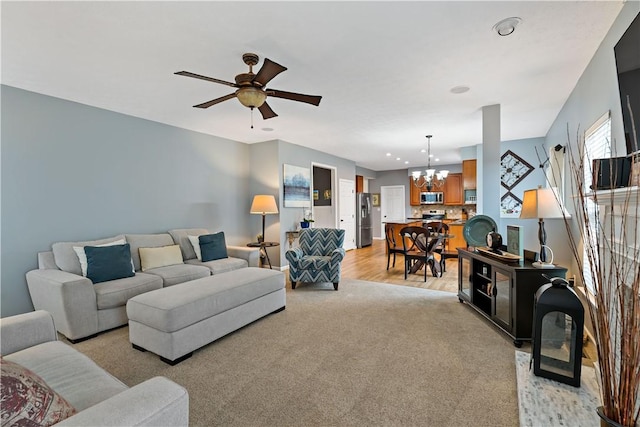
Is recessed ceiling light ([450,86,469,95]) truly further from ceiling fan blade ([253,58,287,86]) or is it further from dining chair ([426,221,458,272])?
dining chair ([426,221,458,272])

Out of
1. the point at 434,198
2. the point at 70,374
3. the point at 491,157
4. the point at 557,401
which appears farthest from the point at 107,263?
the point at 434,198

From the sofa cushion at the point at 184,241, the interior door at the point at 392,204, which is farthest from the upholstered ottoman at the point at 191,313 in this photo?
the interior door at the point at 392,204

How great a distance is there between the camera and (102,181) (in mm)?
3926

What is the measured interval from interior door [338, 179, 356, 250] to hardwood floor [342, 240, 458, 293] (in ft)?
2.70

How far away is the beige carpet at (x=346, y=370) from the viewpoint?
182cm

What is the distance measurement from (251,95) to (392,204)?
8.72 meters

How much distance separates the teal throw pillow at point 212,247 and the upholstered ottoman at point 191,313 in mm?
1302

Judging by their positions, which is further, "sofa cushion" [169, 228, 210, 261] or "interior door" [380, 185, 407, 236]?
"interior door" [380, 185, 407, 236]

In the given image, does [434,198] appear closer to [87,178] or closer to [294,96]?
[294,96]

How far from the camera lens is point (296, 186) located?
6.24 metres

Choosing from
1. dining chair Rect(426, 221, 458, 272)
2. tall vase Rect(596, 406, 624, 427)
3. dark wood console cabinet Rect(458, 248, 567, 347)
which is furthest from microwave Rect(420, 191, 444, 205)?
tall vase Rect(596, 406, 624, 427)

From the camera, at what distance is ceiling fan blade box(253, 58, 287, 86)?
2145mm

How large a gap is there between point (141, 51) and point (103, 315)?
2502 millimetres

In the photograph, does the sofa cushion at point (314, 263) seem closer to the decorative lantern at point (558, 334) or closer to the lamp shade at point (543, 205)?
the lamp shade at point (543, 205)
